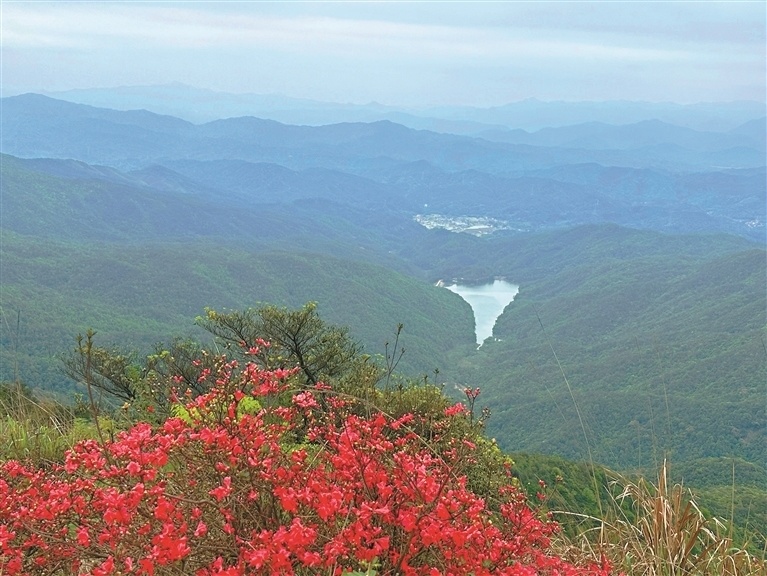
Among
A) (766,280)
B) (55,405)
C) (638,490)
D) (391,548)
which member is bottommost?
(766,280)

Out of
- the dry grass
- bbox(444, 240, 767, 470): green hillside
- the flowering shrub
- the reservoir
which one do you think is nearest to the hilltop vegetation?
bbox(444, 240, 767, 470): green hillside

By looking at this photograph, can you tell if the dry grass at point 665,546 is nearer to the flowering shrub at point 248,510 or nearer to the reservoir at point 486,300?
the flowering shrub at point 248,510

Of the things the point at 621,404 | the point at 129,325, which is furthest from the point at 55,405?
the point at 129,325

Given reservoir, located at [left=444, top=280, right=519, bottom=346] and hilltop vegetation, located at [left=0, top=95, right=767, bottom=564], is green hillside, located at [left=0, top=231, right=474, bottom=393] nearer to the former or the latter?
hilltop vegetation, located at [left=0, top=95, right=767, bottom=564]

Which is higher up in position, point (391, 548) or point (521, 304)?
point (391, 548)

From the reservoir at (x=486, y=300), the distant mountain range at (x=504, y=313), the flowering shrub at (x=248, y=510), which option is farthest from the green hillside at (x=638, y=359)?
the reservoir at (x=486, y=300)

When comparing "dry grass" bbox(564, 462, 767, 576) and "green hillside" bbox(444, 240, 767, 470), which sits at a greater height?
"dry grass" bbox(564, 462, 767, 576)

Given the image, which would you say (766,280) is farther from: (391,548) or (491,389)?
(391,548)
